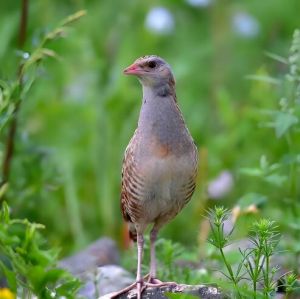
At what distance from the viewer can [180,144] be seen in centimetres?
417

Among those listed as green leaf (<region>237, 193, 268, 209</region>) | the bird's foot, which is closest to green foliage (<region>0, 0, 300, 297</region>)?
green leaf (<region>237, 193, 268, 209</region>)

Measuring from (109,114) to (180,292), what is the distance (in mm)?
3236

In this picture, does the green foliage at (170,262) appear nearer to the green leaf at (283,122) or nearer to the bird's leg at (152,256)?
the bird's leg at (152,256)

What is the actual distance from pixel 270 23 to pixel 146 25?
1.15 meters

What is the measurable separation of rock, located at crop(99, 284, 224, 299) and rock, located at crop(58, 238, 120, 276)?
3.42 feet

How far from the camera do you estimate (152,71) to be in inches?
171

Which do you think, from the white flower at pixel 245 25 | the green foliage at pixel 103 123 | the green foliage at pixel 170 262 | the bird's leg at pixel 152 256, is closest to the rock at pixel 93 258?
the green foliage at pixel 170 262

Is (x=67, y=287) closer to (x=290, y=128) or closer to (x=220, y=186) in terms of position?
(x=290, y=128)

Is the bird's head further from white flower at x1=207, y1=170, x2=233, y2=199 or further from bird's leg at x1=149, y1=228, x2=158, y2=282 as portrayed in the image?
white flower at x1=207, y1=170, x2=233, y2=199

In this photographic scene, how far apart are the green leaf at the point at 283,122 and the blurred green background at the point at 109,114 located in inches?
65.4

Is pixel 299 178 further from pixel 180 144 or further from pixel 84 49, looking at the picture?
pixel 180 144

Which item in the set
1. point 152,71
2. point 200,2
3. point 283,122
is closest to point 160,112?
point 152,71

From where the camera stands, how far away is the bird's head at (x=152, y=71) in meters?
4.33

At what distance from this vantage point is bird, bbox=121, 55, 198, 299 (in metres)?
4.15
